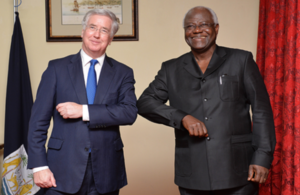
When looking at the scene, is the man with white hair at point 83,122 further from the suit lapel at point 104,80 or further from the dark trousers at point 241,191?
the dark trousers at point 241,191

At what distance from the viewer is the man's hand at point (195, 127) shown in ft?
5.26

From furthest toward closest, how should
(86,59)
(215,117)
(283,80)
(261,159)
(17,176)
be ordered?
(17,176) → (283,80) → (86,59) → (215,117) → (261,159)

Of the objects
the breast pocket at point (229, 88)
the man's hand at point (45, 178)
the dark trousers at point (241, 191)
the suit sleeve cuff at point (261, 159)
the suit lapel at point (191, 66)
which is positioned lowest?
the dark trousers at point (241, 191)

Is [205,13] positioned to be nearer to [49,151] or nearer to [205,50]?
[205,50]

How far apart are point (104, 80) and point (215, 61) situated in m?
0.65

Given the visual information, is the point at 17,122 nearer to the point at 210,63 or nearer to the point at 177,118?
the point at 177,118

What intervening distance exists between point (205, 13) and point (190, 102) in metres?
0.53

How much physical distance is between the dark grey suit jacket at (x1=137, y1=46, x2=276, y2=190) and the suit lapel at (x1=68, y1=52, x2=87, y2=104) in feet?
1.32

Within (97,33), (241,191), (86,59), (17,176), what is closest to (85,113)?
(86,59)

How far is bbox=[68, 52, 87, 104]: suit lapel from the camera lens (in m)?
1.70

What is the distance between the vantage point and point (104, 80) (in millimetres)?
1769

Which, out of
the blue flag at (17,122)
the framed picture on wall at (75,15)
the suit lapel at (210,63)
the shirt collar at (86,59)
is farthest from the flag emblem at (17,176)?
the suit lapel at (210,63)

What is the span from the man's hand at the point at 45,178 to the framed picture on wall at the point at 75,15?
70.4 inches

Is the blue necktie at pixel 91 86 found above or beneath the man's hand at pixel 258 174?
above
